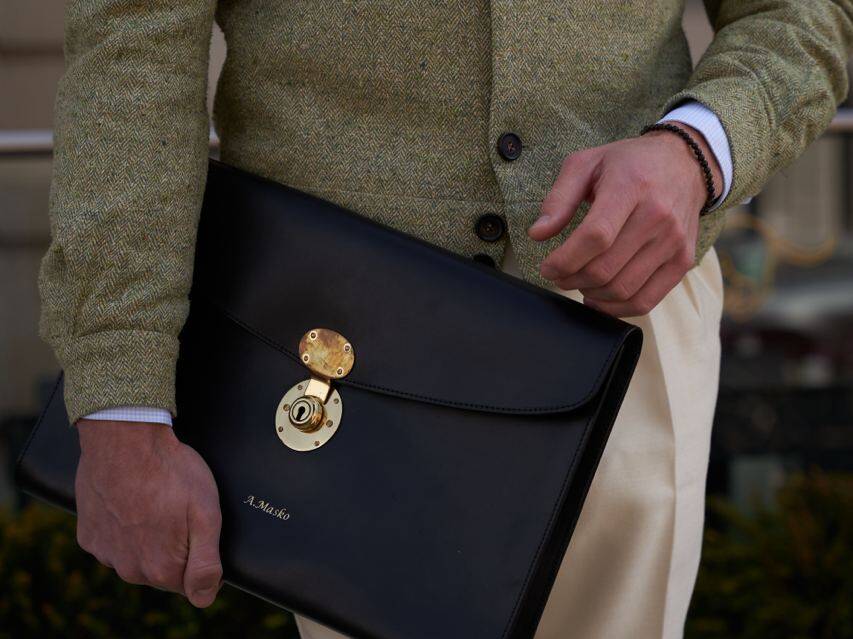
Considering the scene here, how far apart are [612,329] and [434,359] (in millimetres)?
173

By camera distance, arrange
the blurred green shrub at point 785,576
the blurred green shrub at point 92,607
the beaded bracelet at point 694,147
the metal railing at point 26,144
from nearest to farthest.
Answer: the beaded bracelet at point 694,147, the blurred green shrub at point 92,607, the blurred green shrub at point 785,576, the metal railing at point 26,144

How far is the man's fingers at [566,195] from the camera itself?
88 centimetres

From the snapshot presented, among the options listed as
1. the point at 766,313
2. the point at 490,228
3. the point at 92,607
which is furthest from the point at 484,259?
the point at 766,313

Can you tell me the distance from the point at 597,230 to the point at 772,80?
0.35m

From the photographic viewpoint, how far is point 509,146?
3.35ft

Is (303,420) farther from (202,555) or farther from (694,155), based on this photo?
(694,155)

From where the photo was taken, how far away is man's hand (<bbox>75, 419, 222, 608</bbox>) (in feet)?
3.21

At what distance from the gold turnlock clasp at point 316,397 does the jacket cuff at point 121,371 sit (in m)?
0.12

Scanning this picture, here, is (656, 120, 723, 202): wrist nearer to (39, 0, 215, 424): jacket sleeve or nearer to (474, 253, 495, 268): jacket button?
(474, 253, 495, 268): jacket button

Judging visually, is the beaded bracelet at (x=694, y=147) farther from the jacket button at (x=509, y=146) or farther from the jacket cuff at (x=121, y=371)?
the jacket cuff at (x=121, y=371)

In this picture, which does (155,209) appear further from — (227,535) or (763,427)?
(763,427)

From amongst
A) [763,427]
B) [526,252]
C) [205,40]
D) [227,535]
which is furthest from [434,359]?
[763,427]

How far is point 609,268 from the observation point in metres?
0.89

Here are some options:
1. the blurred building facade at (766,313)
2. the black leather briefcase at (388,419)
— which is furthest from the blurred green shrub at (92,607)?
the black leather briefcase at (388,419)
